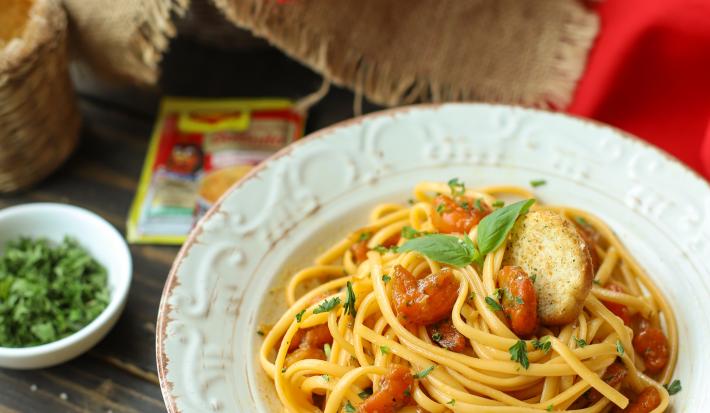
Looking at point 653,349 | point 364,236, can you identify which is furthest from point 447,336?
point 653,349

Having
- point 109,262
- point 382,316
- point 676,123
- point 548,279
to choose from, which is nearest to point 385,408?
point 382,316

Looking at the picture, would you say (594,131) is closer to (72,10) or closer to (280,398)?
(280,398)

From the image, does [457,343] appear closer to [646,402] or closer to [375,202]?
[646,402]

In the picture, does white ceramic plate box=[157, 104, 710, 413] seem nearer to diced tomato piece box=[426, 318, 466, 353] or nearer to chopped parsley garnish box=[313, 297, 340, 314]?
chopped parsley garnish box=[313, 297, 340, 314]

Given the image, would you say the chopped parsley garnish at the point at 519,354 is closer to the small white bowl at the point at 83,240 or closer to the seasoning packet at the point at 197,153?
the small white bowl at the point at 83,240

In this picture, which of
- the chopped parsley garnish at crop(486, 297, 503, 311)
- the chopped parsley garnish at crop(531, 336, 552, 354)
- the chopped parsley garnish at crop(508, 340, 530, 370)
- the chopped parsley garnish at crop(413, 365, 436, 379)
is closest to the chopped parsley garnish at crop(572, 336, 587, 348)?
the chopped parsley garnish at crop(531, 336, 552, 354)
